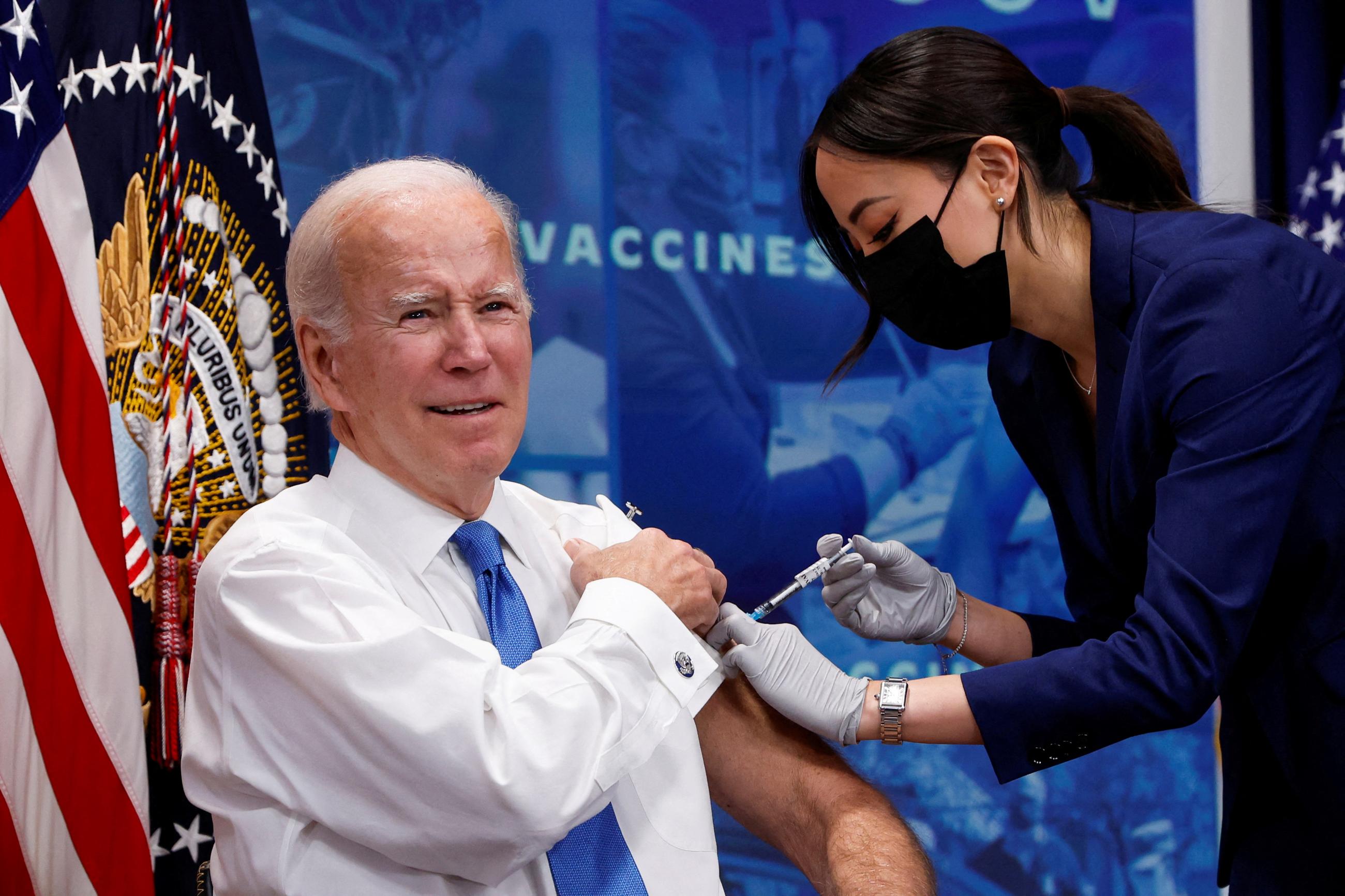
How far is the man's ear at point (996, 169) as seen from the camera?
183cm

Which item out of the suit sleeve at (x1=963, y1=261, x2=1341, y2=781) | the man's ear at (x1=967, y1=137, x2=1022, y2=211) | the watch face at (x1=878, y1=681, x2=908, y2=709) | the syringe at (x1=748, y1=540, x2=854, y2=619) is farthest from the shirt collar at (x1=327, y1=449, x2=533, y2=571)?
the man's ear at (x1=967, y1=137, x2=1022, y2=211)

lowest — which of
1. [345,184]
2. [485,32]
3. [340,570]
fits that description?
[340,570]

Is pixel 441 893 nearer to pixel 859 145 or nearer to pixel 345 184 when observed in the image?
pixel 345 184

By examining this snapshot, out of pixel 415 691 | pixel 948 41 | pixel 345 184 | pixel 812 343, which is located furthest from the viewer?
pixel 812 343

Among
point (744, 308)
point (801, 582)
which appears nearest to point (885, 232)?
point (801, 582)

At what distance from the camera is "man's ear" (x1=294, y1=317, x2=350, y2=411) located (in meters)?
1.68

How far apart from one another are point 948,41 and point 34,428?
1746 millimetres

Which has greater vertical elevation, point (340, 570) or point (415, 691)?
point (340, 570)

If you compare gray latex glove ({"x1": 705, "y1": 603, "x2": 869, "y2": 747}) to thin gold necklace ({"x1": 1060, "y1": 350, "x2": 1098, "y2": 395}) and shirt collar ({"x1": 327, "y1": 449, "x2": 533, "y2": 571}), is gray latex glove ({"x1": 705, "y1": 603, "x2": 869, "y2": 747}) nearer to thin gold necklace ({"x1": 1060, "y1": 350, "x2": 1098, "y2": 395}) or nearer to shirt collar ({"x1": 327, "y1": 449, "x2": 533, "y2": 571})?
shirt collar ({"x1": 327, "y1": 449, "x2": 533, "y2": 571})

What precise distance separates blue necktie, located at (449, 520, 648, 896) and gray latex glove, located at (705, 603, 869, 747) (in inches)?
13.1

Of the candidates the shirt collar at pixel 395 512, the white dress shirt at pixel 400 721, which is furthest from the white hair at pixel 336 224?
the white dress shirt at pixel 400 721

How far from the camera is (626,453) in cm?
306

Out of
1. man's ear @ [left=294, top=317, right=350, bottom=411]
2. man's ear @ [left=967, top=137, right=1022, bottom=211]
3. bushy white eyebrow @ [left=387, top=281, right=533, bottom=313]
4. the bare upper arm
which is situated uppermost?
man's ear @ [left=967, top=137, right=1022, bottom=211]

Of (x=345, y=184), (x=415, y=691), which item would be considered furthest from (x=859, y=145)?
(x=415, y=691)
